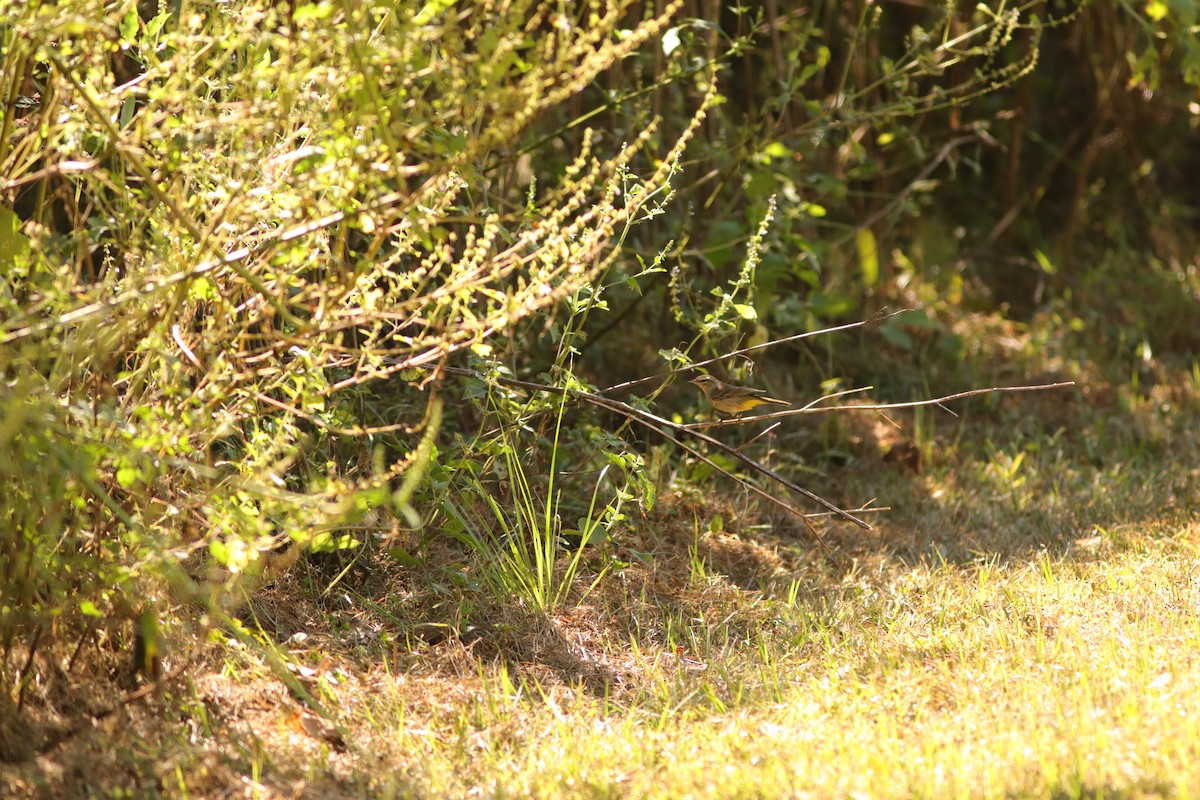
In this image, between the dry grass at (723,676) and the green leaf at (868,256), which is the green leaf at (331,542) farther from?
the green leaf at (868,256)

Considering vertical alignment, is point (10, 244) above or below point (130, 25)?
below

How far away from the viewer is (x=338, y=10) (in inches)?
86.9

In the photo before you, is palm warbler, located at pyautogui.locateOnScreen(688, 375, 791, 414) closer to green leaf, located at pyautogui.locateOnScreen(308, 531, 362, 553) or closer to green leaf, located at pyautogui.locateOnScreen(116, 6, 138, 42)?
green leaf, located at pyautogui.locateOnScreen(308, 531, 362, 553)

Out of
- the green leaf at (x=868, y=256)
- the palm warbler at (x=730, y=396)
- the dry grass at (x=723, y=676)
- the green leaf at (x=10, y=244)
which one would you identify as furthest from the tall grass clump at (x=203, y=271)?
the green leaf at (x=868, y=256)

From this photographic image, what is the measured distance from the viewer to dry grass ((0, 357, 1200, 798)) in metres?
1.97

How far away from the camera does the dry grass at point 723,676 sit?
1974mm

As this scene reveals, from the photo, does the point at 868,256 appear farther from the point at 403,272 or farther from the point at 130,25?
the point at 130,25

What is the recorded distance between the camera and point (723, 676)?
7.99 ft

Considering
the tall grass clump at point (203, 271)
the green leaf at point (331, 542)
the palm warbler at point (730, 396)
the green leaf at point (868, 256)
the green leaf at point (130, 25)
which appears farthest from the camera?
the green leaf at point (868, 256)

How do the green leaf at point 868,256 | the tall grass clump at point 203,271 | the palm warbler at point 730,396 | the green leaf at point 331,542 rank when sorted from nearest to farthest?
the tall grass clump at point 203,271 < the green leaf at point 331,542 < the palm warbler at point 730,396 < the green leaf at point 868,256

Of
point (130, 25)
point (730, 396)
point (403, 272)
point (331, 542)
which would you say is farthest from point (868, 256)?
point (130, 25)

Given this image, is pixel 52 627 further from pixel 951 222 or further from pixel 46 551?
pixel 951 222

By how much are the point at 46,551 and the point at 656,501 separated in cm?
156

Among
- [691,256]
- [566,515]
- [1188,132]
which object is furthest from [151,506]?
[1188,132]
